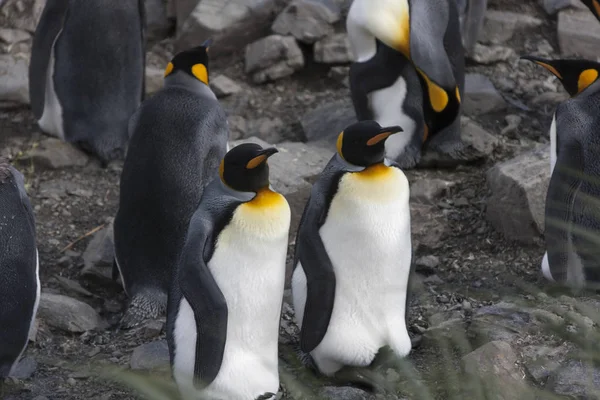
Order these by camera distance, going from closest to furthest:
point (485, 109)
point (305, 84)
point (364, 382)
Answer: point (364, 382) → point (485, 109) → point (305, 84)

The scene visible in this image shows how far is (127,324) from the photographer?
4125 millimetres

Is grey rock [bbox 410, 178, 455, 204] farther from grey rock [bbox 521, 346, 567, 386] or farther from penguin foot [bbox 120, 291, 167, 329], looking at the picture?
grey rock [bbox 521, 346, 567, 386]

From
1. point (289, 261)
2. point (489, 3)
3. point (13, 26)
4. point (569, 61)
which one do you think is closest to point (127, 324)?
point (289, 261)

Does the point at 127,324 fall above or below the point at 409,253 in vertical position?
below

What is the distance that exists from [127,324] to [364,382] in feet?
3.67

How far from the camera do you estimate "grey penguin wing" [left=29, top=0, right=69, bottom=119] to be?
554 cm

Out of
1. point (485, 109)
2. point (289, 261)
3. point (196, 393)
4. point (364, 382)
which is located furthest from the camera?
point (485, 109)

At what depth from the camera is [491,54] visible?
6246 mm

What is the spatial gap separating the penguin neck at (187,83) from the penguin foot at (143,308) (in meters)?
0.90

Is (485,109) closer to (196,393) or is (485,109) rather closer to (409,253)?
(409,253)

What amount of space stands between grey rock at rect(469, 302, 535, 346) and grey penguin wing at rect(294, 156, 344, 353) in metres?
0.52

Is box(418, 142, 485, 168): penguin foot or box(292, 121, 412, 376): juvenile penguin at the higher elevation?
box(292, 121, 412, 376): juvenile penguin

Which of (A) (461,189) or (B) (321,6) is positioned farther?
(B) (321,6)

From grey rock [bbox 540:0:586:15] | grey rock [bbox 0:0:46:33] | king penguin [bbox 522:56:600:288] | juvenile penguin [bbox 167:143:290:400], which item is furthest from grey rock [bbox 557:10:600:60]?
juvenile penguin [bbox 167:143:290:400]
